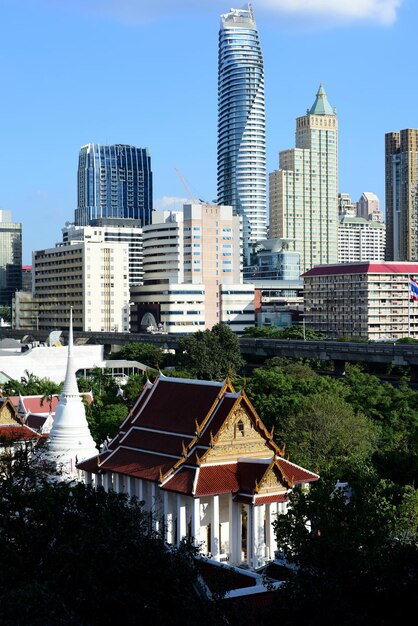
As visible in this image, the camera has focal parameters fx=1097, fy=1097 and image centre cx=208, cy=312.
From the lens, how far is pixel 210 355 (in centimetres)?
13038

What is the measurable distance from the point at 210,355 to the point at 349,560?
96193mm

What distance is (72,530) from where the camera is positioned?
36.4 metres

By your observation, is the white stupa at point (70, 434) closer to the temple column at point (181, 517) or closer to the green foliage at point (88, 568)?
the temple column at point (181, 517)

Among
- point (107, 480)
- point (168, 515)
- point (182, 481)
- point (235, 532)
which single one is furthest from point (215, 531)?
point (107, 480)

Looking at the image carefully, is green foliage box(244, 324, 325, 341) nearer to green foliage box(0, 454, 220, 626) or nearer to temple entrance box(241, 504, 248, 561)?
temple entrance box(241, 504, 248, 561)

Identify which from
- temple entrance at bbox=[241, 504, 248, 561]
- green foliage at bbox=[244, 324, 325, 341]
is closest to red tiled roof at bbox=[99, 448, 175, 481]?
temple entrance at bbox=[241, 504, 248, 561]

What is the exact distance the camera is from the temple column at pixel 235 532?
51.8 metres

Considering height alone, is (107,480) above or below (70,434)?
below

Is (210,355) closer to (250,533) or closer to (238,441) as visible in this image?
(238,441)

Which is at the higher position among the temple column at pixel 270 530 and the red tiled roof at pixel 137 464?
the red tiled roof at pixel 137 464

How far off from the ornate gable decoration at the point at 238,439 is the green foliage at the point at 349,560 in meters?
9.05

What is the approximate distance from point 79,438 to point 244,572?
83.3ft

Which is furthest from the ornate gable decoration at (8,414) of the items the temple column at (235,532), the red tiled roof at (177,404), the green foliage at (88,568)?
the green foliage at (88,568)

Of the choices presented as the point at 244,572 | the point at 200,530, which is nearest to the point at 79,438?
the point at 200,530
